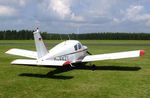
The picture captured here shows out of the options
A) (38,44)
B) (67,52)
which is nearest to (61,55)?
(67,52)

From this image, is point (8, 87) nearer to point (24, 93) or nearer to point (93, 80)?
point (24, 93)

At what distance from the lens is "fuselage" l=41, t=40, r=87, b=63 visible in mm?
15991

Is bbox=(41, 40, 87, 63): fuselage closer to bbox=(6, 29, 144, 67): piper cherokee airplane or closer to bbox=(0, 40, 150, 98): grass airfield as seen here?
bbox=(6, 29, 144, 67): piper cherokee airplane

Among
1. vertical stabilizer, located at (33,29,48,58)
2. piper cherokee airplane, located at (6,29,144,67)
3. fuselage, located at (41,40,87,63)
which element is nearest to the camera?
piper cherokee airplane, located at (6,29,144,67)

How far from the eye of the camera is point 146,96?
10.5m

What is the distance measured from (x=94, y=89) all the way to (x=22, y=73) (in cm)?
587

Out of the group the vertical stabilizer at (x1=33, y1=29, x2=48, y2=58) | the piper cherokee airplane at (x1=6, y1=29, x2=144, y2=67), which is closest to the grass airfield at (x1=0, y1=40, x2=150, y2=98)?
the piper cherokee airplane at (x1=6, y1=29, x2=144, y2=67)

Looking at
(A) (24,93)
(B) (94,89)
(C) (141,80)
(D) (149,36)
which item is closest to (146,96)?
(B) (94,89)

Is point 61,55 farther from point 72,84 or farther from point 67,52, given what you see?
point 72,84

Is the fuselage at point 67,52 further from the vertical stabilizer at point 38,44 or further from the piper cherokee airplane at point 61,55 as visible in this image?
the vertical stabilizer at point 38,44

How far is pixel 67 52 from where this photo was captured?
17.1 meters

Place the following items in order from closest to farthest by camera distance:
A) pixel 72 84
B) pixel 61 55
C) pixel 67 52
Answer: pixel 72 84 < pixel 61 55 < pixel 67 52

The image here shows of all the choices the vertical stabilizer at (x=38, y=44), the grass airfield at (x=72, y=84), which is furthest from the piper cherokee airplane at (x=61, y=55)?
the grass airfield at (x=72, y=84)

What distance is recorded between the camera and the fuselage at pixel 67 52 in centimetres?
1599
